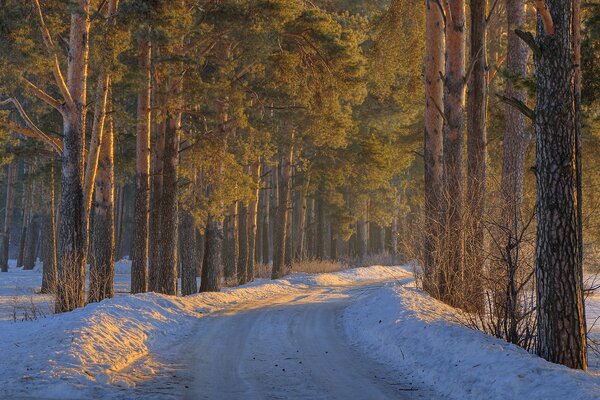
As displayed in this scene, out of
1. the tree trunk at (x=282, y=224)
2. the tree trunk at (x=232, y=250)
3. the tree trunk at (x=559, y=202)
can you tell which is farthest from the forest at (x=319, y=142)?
the tree trunk at (x=282, y=224)

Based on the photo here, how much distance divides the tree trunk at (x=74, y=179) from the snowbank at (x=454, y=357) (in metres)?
6.18

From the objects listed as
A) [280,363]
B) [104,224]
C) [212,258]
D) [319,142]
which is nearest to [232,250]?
[212,258]

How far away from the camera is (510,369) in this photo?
6133 millimetres

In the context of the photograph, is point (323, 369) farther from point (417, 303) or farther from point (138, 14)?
point (138, 14)

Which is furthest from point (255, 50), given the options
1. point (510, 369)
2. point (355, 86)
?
point (510, 369)

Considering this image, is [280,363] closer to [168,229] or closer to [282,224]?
[168,229]

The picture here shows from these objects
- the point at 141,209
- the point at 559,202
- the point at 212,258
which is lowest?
the point at 212,258

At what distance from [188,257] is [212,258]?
1.18 meters

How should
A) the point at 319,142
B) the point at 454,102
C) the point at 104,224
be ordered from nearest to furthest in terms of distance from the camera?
the point at 454,102 < the point at 104,224 < the point at 319,142

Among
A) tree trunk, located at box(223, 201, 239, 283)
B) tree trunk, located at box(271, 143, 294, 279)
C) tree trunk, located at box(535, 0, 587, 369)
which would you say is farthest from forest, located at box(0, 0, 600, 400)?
tree trunk, located at box(271, 143, 294, 279)

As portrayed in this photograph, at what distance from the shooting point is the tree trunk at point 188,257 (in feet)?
61.2

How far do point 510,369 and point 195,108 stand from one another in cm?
1458

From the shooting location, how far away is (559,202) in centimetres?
667

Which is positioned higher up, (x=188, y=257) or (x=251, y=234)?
(x=251, y=234)
